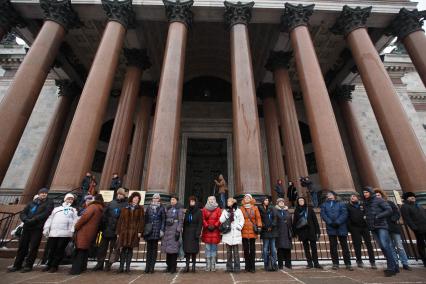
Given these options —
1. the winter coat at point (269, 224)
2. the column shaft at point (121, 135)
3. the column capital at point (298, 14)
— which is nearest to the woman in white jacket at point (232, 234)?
the winter coat at point (269, 224)

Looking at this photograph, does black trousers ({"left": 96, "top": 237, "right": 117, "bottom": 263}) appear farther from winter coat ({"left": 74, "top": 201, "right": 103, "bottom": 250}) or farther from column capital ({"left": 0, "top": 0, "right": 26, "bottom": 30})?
column capital ({"left": 0, "top": 0, "right": 26, "bottom": 30})

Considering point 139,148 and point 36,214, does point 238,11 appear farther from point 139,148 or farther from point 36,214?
point 36,214

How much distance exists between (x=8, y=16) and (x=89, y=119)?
7769mm

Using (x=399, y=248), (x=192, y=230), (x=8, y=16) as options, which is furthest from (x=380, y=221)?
(x=8, y=16)

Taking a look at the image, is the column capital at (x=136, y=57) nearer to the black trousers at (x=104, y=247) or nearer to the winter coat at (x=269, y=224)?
the black trousers at (x=104, y=247)

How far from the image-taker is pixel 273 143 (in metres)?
15.5

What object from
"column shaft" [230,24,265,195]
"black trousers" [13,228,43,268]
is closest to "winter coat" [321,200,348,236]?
"column shaft" [230,24,265,195]

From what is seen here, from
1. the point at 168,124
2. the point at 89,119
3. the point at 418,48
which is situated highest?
the point at 418,48

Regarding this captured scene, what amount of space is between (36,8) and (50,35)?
8.00ft

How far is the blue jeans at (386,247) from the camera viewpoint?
4.69m

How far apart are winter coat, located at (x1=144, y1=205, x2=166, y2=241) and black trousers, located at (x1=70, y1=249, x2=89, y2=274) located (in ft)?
4.10

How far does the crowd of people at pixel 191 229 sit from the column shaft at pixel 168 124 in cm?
279

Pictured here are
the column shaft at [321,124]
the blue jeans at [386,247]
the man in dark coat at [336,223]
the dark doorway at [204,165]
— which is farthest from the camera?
the dark doorway at [204,165]

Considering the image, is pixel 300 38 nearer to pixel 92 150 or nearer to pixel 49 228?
pixel 92 150
